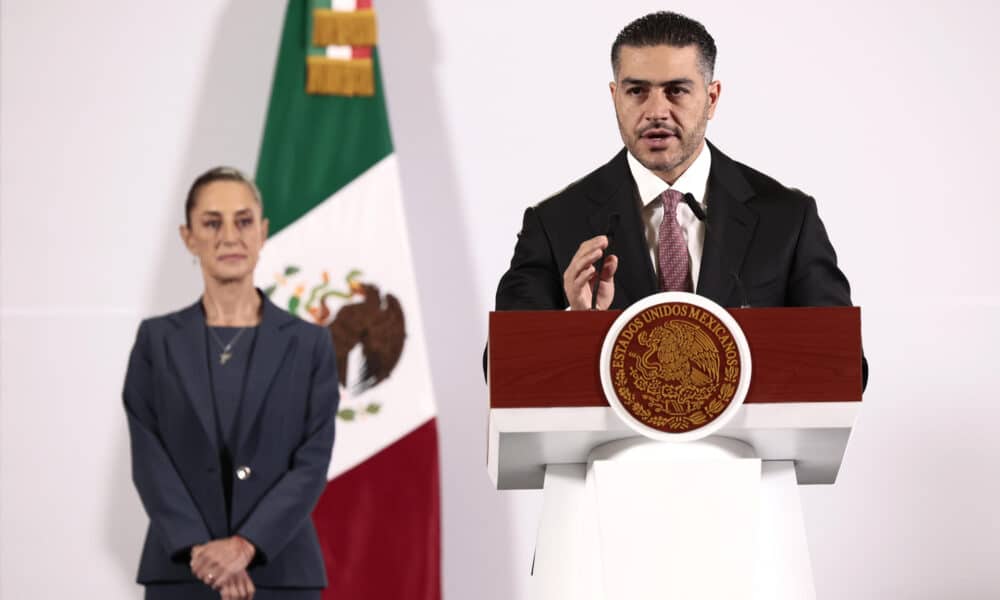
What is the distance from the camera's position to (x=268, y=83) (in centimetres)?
418

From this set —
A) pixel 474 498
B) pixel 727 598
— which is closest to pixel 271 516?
pixel 474 498

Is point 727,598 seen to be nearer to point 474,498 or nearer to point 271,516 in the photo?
point 271,516

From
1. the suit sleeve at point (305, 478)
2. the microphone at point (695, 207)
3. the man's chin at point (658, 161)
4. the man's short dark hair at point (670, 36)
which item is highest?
the man's short dark hair at point (670, 36)

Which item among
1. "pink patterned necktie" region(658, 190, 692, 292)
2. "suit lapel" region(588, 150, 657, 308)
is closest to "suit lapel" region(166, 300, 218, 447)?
"suit lapel" region(588, 150, 657, 308)

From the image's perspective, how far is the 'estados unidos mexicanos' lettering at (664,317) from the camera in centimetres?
191

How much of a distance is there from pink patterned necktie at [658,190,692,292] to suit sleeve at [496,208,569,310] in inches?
8.6

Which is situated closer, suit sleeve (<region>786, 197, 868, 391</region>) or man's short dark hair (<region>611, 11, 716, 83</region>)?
suit sleeve (<region>786, 197, 868, 391</region>)

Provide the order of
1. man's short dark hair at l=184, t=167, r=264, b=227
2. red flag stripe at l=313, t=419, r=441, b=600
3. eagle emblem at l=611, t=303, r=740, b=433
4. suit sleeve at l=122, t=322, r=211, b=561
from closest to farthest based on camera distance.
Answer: eagle emblem at l=611, t=303, r=740, b=433 < suit sleeve at l=122, t=322, r=211, b=561 < man's short dark hair at l=184, t=167, r=264, b=227 < red flag stripe at l=313, t=419, r=441, b=600

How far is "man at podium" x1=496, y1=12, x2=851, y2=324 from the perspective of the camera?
239 centimetres

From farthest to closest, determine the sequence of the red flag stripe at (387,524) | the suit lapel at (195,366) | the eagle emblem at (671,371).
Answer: the red flag stripe at (387,524) → the suit lapel at (195,366) → the eagle emblem at (671,371)

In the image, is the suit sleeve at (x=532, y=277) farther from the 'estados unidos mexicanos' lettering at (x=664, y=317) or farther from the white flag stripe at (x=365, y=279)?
the white flag stripe at (x=365, y=279)

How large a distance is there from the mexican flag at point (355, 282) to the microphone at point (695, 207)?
1.53 m

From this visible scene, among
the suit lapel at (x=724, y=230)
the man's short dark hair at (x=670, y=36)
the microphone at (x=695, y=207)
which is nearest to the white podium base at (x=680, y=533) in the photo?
the suit lapel at (x=724, y=230)

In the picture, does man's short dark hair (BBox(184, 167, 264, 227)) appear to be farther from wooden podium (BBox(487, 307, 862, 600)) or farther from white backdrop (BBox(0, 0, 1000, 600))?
wooden podium (BBox(487, 307, 862, 600))
